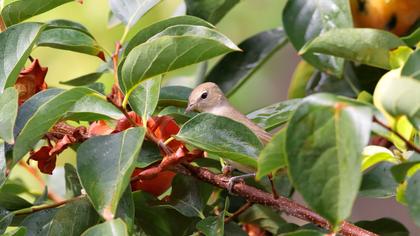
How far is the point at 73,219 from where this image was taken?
897 mm

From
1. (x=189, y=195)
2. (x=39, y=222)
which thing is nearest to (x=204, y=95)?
(x=189, y=195)

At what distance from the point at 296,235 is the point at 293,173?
105 millimetres

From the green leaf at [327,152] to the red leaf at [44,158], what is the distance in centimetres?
40

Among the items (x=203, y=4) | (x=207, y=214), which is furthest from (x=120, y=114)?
(x=203, y=4)

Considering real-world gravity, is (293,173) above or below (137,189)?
above

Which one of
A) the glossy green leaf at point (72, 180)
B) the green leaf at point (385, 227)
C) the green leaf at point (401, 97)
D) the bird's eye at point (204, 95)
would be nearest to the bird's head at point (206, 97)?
the bird's eye at point (204, 95)

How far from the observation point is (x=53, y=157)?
0.96 meters

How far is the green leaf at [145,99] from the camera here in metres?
0.92

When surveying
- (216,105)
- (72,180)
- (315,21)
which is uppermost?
(315,21)

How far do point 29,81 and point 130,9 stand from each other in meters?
0.21

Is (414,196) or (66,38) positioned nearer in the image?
(414,196)

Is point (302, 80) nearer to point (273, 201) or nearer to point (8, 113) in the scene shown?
point (273, 201)

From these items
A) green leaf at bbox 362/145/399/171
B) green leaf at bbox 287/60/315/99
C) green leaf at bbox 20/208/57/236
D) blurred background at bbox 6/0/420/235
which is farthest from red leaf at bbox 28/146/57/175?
green leaf at bbox 287/60/315/99

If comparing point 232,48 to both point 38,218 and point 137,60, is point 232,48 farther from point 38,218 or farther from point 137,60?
point 38,218
